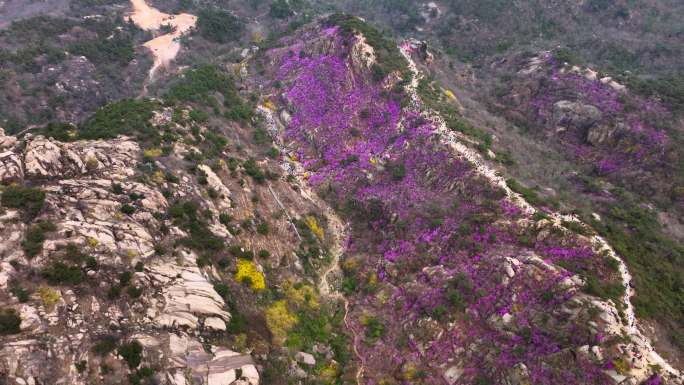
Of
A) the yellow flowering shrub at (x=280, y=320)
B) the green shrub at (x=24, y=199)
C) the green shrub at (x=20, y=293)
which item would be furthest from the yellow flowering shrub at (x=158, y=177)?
the yellow flowering shrub at (x=280, y=320)

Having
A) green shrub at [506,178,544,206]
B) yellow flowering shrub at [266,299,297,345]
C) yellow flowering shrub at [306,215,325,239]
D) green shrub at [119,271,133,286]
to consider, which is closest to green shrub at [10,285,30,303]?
green shrub at [119,271,133,286]

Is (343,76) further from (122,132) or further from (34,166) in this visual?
(34,166)

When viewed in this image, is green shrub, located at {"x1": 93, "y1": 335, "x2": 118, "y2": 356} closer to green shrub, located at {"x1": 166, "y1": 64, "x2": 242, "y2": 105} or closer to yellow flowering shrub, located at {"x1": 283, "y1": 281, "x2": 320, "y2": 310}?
yellow flowering shrub, located at {"x1": 283, "y1": 281, "x2": 320, "y2": 310}

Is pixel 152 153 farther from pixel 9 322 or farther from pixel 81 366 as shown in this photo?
pixel 81 366

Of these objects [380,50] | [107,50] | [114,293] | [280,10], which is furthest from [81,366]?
[280,10]

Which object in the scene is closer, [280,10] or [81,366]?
[81,366]

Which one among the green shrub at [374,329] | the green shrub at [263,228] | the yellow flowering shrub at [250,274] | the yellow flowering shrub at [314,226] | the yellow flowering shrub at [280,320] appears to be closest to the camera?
the yellow flowering shrub at [280,320]

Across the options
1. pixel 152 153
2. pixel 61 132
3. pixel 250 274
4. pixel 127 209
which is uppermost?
pixel 61 132

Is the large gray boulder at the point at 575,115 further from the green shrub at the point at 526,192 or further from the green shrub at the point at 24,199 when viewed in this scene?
the green shrub at the point at 24,199
